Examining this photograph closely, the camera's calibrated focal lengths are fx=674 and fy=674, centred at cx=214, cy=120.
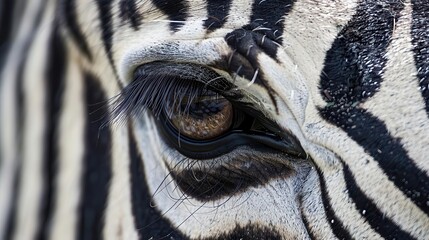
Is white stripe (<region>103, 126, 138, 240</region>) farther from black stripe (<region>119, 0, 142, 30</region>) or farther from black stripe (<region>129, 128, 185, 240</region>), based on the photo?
black stripe (<region>119, 0, 142, 30</region>)

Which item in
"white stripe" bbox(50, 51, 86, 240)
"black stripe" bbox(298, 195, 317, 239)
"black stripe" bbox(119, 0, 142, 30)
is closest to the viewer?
"black stripe" bbox(298, 195, 317, 239)

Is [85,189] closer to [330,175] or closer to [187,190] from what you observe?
[187,190]

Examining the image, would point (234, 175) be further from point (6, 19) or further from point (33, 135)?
point (6, 19)

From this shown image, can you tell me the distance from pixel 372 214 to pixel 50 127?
3.11 ft

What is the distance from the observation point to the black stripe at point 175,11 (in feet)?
4.39

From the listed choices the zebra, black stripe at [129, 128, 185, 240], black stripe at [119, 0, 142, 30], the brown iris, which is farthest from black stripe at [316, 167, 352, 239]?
black stripe at [119, 0, 142, 30]

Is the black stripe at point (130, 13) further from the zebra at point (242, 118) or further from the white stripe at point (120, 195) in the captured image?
the white stripe at point (120, 195)

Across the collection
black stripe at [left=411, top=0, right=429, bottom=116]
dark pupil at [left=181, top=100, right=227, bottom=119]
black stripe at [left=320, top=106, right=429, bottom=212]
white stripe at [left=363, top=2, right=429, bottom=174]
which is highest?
black stripe at [left=411, top=0, right=429, bottom=116]

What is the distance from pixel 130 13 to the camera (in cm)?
144

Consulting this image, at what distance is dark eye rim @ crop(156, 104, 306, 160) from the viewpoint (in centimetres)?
129

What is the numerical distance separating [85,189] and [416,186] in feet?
2.88

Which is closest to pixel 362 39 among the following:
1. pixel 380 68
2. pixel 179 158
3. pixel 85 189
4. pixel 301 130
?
pixel 380 68

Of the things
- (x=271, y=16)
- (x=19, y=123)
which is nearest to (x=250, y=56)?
(x=271, y=16)

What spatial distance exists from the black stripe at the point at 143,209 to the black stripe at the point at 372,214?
41cm
